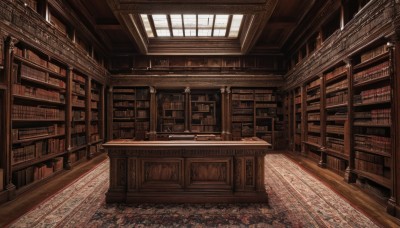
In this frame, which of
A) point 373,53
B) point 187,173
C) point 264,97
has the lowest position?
point 187,173

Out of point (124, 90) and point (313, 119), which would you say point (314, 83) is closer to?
point (313, 119)

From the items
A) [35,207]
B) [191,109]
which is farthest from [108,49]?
[35,207]

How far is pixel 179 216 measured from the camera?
2652 millimetres

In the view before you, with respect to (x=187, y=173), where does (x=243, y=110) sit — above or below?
above

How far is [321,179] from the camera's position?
4188 mm

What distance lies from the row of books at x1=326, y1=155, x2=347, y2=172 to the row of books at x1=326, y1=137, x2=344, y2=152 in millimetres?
235

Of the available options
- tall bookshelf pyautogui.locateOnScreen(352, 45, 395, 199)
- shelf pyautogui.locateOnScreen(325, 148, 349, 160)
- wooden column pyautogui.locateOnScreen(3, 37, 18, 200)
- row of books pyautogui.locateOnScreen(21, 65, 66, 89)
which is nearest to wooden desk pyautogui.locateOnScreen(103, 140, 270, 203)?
wooden column pyautogui.locateOnScreen(3, 37, 18, 200)

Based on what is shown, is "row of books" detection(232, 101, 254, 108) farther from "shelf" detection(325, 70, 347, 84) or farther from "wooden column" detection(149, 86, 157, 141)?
"shelf" detection(325, 70, 347, 84)

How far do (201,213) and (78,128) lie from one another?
4.62 metres

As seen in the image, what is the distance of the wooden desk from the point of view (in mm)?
3035

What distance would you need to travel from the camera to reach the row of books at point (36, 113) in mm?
3561

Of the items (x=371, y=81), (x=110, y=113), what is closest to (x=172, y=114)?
(x=110, y=113)

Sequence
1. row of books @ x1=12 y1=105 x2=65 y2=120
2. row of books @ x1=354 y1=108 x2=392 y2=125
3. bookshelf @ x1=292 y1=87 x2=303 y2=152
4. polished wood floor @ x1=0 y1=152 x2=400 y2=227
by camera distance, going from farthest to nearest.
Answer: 1. bookshelf @ x1=292 y1=87 x2=303 y2=152
2. row of books @ x1=12 y1=105 x2=65 y2=120
3. row of books @ x1=354 y1=108 x2=392 y2=125
4. polished wood floor @ x1=0 y1=152 x2=400 y2=227

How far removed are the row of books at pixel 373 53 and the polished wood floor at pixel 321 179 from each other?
2.23m
